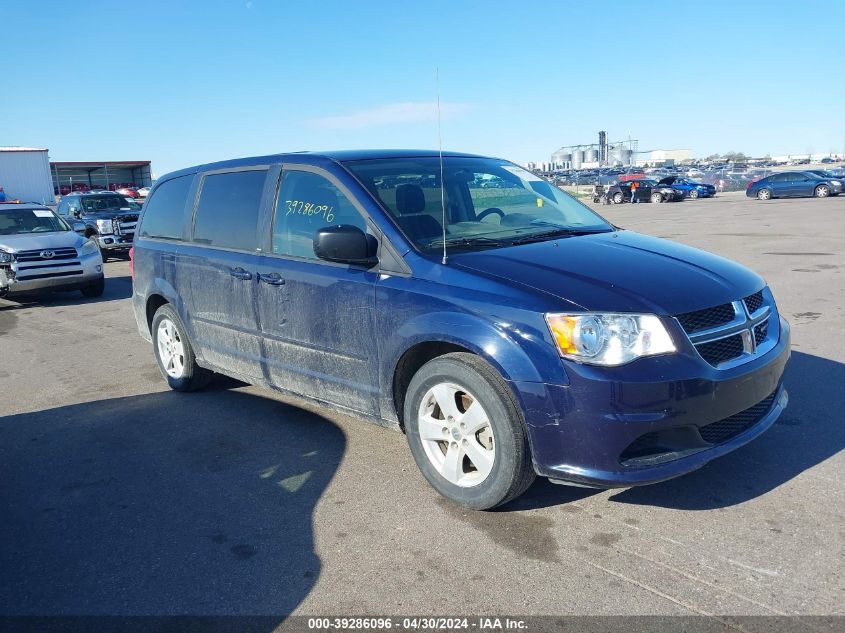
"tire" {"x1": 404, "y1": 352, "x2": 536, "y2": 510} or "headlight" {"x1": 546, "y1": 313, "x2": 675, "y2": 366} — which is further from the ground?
"headlight" {"x1": 546, "y1": 313, "x2": 675, "y2": 366}

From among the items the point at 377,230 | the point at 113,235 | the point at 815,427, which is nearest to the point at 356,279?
the point at 377,230

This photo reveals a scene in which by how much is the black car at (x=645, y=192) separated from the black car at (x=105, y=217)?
28871mm

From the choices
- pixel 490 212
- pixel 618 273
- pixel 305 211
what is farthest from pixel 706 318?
pixel 305 211

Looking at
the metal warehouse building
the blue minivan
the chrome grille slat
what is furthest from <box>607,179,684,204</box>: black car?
the metal warehouse building

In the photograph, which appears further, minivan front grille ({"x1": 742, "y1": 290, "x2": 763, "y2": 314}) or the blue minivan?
minivan front grille ({"x1": 742, "y1": 290, "x2": 763, "y2": 314})

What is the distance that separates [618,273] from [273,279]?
2.19 m

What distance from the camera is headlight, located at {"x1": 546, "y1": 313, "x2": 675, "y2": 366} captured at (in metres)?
3.27

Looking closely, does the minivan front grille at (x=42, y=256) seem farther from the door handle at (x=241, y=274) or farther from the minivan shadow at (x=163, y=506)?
the door handle at (x=241, y=274)

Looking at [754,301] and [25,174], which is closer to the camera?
[754,301]

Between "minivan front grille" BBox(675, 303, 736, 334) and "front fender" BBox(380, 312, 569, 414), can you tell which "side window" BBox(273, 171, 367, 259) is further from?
"minivan front grille" BBox(675, 303, 736, 334)

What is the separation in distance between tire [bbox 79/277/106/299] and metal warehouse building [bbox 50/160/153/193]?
6123 cm

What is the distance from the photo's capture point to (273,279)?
186 inches

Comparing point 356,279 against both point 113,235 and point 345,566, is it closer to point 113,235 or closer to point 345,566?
point 345,566

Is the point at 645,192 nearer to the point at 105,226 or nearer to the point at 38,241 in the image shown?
the point at 105,226
